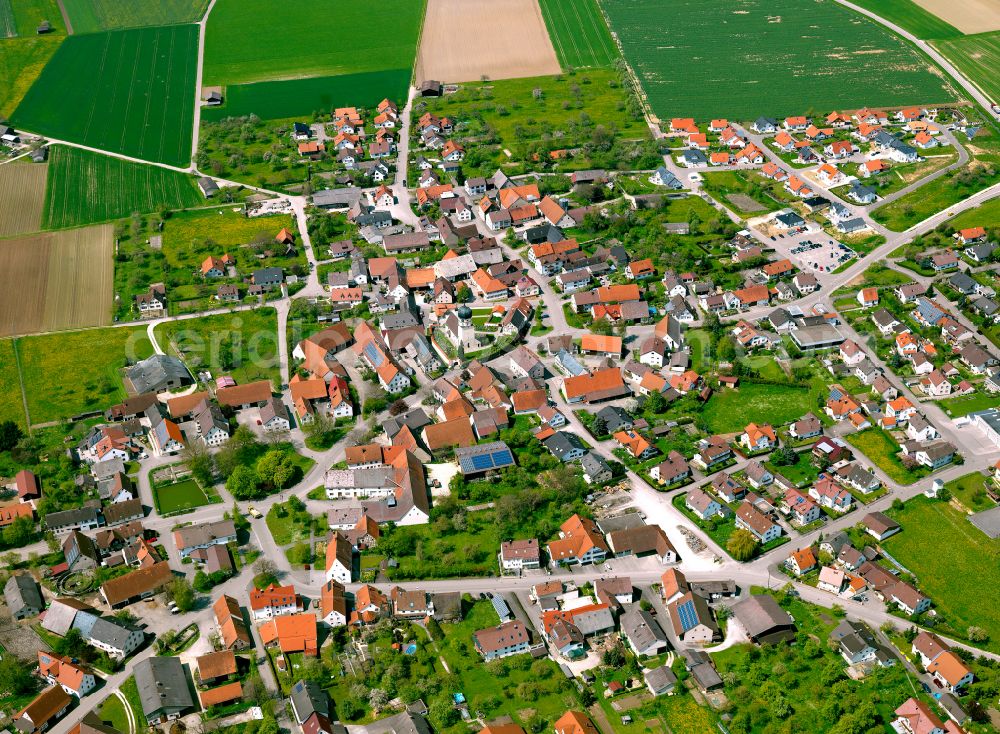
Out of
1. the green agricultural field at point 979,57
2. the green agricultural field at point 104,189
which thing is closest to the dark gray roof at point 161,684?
the green agricultural field at point 104,189

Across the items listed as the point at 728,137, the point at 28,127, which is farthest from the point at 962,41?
the point at 28,127

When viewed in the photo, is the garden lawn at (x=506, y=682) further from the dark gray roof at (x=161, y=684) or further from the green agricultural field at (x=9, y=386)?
the green agricultural field at (x=9, y=386)

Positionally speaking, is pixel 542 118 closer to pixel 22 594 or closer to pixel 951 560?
pixel 951 560

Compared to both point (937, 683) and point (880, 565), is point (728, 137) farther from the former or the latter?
point (937, 683)

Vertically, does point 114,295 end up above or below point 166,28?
below

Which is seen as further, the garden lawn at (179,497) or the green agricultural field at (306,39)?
the green agricultural field at (306,39)

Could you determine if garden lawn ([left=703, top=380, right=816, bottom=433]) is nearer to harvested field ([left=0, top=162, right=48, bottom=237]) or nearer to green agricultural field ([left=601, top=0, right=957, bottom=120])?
green agricultural field ([left=601, top=0, right=957, bottom=120])
